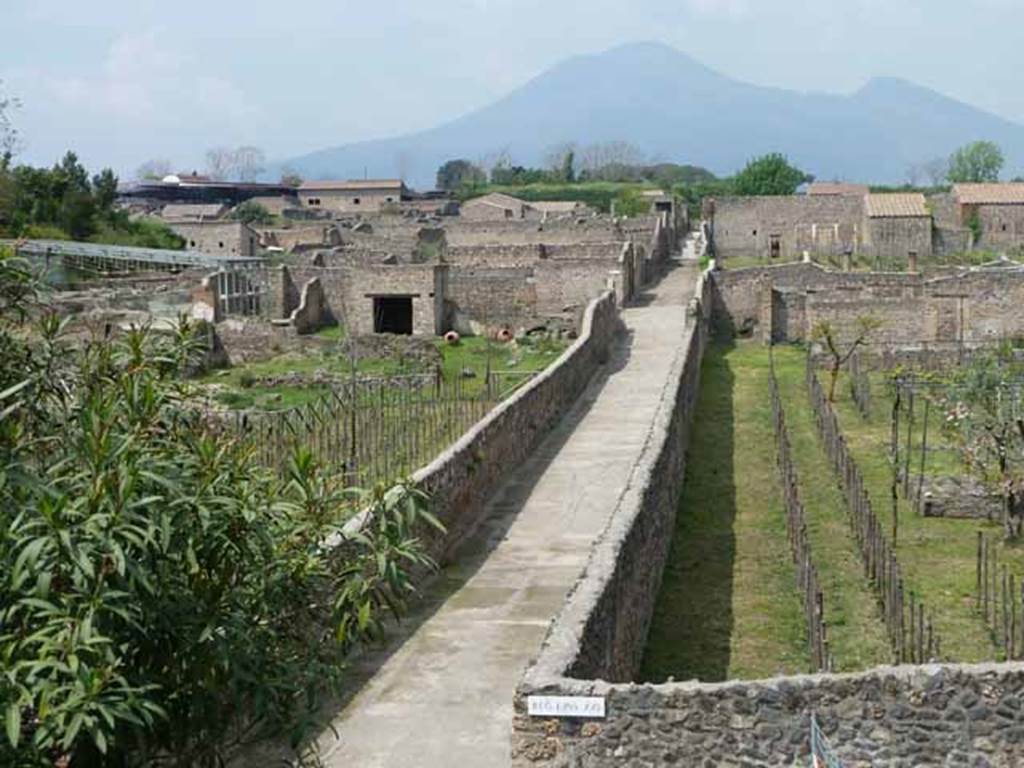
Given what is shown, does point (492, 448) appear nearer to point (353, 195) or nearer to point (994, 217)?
point (994, 217)

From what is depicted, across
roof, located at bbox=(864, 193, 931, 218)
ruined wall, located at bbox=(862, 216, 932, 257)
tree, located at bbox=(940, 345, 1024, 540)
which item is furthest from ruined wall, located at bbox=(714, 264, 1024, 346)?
roof, located at bbox=(864, 193, 931, 218)

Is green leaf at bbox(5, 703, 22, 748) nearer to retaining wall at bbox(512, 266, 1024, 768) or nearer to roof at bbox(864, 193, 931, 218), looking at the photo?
retaining wall at bbox(512, 266, 1024, 768)

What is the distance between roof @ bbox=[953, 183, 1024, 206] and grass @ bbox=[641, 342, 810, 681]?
4090cm

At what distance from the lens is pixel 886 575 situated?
16562 mm

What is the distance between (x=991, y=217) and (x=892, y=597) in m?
54.2

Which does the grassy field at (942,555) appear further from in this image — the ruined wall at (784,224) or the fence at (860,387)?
the ruined wall at (784,224)

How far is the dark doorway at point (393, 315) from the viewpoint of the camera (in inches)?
1670

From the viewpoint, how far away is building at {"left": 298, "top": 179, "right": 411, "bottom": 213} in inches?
4242

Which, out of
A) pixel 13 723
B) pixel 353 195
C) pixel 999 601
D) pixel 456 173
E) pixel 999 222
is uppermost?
pixel 456 173

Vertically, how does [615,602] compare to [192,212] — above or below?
below

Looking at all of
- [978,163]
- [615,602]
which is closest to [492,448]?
[615,602]

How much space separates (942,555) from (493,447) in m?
5.60

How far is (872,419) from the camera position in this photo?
94.2ft

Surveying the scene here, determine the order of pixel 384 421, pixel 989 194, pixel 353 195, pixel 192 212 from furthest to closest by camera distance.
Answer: pixel 353 195
pixel 192 212
pixel 989 194
pixel 384 421
